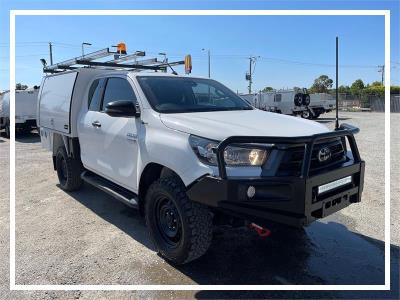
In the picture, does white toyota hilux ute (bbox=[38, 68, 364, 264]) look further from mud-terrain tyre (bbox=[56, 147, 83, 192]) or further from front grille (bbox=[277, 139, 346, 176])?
mud-terrain tyre (bbox=[56, 147, 83, 192])

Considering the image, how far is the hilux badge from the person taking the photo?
3.36 m

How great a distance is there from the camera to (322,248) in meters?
4.28

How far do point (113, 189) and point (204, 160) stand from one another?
2092mm

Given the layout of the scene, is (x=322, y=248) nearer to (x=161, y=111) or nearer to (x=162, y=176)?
(x=162, y=176)

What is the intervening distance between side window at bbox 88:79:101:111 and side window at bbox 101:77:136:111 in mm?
201

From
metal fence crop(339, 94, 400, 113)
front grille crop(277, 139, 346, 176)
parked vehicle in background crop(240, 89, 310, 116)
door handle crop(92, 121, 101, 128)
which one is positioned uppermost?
metal fence crop(339, 94, 400, 113)

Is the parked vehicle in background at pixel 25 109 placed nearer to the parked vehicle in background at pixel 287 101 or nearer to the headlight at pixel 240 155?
the parked vehicle in background at pixel 287 101

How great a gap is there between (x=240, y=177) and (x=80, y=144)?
353 cm

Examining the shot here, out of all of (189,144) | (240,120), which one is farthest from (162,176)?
(240,120)

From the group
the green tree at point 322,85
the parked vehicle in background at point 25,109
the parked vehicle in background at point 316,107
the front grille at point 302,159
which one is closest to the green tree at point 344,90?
the green tree at point 322,85

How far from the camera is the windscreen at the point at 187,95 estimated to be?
167 inches

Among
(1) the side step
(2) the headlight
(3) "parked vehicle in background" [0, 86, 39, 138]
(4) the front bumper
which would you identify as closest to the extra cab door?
→ (1) the side step

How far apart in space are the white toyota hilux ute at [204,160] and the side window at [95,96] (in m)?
0.03

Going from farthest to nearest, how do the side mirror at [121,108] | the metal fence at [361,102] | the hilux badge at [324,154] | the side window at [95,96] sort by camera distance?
the metal fence at [361,102]
the side window at [95,96]
the side mirror at [121,108]
the hilux badge at [324,154]
